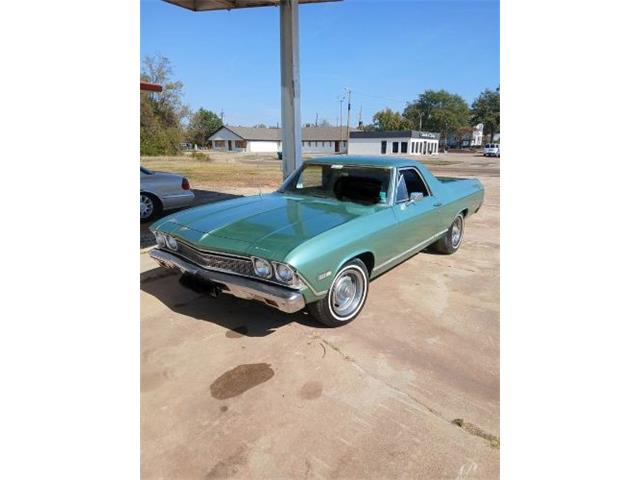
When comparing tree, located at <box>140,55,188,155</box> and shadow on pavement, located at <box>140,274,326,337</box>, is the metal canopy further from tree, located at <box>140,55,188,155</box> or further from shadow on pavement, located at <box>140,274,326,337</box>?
tree, located at <box>140,55,188,155</box>

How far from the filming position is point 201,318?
362cm

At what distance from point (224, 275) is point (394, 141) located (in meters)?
56.6

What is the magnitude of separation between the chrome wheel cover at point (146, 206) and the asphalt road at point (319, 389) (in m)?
3.99

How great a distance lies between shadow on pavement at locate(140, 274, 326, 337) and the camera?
3.44 m

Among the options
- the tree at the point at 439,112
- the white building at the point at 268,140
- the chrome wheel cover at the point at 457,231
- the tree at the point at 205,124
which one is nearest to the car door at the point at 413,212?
the chrome wheel cover at the point at 457,231

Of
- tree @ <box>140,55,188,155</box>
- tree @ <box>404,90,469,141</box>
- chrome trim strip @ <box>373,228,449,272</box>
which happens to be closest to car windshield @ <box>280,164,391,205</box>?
chrome trim strip @ <box>373,228,449,272</box>

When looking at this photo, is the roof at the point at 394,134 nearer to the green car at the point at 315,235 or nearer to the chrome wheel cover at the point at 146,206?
the chrome wheel cover at the point at 146,206

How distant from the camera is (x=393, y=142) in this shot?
56.7m

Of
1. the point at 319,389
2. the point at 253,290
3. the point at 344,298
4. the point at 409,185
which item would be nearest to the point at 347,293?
the point at 344,298

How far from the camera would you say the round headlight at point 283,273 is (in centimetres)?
288

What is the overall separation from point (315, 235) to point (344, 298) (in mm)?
764

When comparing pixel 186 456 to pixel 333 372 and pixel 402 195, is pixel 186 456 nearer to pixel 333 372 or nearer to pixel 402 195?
pixel 333 372

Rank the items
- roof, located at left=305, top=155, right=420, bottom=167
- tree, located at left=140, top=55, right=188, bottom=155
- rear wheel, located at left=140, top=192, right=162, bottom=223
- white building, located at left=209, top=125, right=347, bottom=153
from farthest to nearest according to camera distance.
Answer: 1. white building, located at left=209, top=125, right=347, bottom=153
2. tree, located at left=140, top=55, right=188, bottom=155
3. rear wheel, located at left=140, top=192, right=162, bottom=223
4. roof, located at left=305, top=155, right=420, bottom=167

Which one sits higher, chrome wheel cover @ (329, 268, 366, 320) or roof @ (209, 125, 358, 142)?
roof @ (209, 125, 358, 142)
